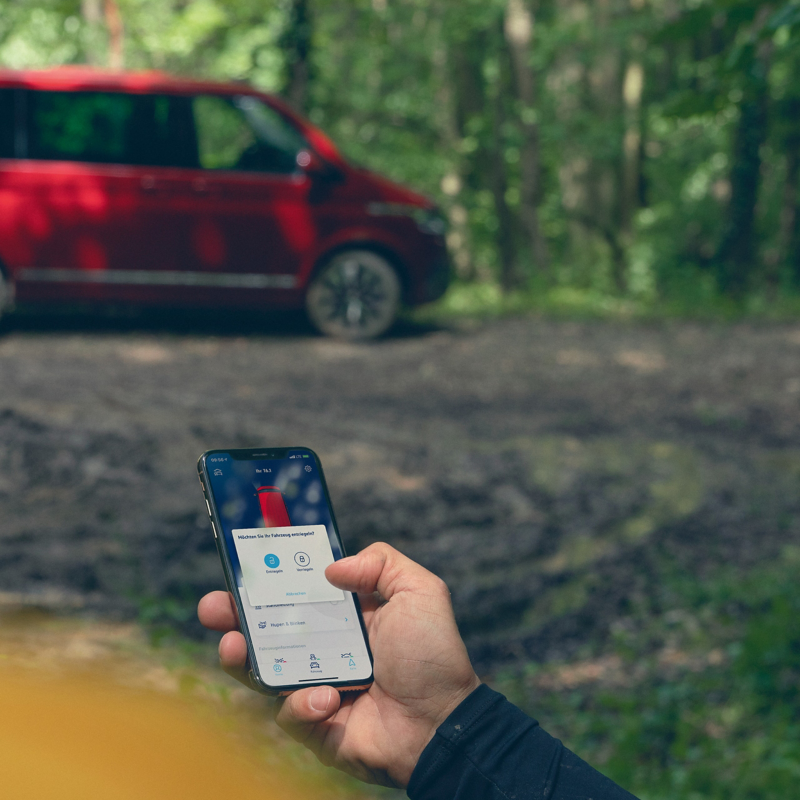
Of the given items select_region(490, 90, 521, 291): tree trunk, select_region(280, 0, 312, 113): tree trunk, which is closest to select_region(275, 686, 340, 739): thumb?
select_region(280, 0, 312, 113): tree trunk

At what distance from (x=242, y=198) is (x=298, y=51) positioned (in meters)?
4.77

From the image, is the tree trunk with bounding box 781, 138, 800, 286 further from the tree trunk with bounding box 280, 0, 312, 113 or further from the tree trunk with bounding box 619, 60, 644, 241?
the tree trunk with bounding box 280, 0, 312, 113

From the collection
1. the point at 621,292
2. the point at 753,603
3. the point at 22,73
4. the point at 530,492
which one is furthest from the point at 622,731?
the point at 621,292

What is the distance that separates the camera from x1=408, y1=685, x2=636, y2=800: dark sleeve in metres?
1.48

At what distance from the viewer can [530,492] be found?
20.1 feet

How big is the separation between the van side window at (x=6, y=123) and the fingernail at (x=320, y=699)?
829cm

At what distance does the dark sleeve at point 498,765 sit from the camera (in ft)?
4.84

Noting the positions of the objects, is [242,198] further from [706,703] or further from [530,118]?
[530,118]

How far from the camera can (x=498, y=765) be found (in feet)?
4.90

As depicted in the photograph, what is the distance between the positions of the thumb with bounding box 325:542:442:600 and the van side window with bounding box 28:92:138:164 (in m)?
7.96

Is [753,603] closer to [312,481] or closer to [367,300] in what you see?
[312,481]

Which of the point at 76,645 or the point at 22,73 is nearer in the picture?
the point at 76,645

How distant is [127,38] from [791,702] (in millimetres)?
15726

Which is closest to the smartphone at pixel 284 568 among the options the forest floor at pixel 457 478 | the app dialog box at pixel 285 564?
the app dialog box at pixel 285 564
